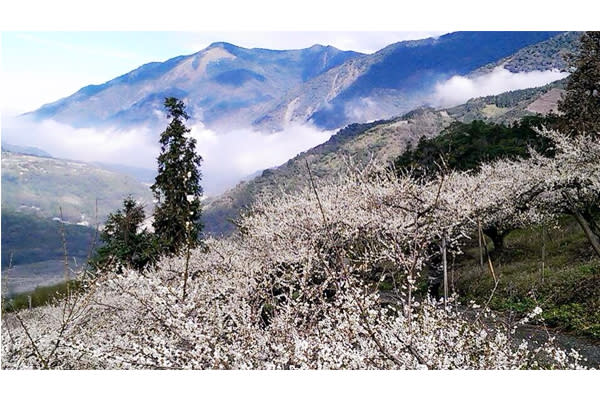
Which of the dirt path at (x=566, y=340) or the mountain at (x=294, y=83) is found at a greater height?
the mountain at (x=294, y=83)

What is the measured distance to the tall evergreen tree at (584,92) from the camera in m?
5.31

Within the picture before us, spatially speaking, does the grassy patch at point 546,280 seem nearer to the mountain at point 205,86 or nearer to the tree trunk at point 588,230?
the tree trunk at point 588,230

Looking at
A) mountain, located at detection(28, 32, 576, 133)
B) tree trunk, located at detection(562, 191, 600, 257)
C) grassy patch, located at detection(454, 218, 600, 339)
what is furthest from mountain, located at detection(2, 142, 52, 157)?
tree trunk, located at detection(562, 191, 600, 257)

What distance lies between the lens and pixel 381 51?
4.89 metres

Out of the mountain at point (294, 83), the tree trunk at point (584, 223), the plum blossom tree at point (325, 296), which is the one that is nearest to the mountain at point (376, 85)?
the mountain at point (294, 83)

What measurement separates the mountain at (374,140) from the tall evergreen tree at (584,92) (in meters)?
0.16

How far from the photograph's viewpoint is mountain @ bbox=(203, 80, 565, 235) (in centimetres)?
556

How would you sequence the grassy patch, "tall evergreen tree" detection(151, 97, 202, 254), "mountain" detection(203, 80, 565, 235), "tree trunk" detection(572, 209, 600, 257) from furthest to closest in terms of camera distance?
"tree trunk" detection(572, 209, 600, 257) < "mountain" detection(203, 80, 565, 235) < "tall evergreen tree" detection(151, 97, 202, 254) < the grassy patch

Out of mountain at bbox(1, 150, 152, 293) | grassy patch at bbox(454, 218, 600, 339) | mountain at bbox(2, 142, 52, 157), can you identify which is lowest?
grassy patch at bbox(454, 218, 600, 339)

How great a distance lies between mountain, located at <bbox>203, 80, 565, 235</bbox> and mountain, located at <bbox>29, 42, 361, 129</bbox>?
729 mm

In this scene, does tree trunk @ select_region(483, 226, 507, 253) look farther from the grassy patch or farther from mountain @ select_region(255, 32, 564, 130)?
mountain @ select_region(255, 32, 564, 130)

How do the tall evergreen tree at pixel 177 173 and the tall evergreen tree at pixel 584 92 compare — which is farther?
the tall evergreen tree at pixel 584 92

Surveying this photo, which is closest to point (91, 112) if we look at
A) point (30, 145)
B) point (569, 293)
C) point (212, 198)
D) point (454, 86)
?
point (30, 145)

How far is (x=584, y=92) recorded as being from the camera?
5.88 m
